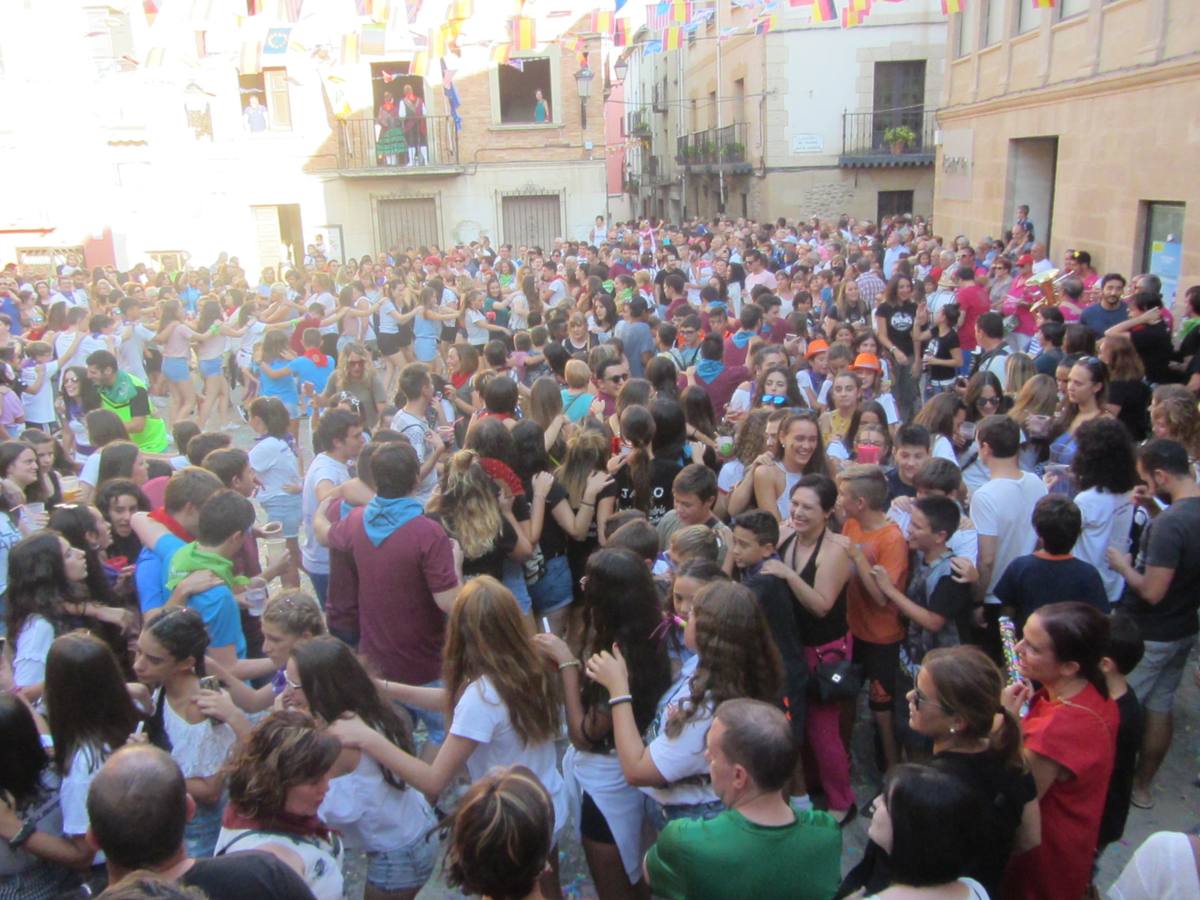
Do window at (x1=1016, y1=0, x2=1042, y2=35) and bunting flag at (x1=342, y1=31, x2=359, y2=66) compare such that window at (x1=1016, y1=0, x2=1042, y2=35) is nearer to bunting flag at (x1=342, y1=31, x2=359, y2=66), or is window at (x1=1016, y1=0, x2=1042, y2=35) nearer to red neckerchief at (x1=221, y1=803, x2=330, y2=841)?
bunting flag at (x1=342, y1=31, x2=359, y2=66)

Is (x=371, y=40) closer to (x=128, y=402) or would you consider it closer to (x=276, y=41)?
(x=276, y=41)

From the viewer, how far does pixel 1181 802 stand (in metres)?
4.05

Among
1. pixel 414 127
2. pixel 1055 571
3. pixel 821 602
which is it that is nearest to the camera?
pixel 1055 571

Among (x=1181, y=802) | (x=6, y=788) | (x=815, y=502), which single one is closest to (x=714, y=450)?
(x=815, y=502)

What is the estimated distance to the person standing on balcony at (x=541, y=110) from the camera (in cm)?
2342

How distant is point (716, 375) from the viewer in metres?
6.65

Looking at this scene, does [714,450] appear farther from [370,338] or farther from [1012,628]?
[370,338]

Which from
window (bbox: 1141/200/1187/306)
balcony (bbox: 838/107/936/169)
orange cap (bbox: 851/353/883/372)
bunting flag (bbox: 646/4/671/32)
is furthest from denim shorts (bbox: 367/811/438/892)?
balcony (bbox: 838/107/936/169)

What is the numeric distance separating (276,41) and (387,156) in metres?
9.03

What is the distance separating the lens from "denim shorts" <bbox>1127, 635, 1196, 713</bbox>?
3775mm

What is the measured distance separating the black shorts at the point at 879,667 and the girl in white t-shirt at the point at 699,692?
1.24m

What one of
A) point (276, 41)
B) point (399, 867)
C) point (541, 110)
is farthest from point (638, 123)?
point (399, 867)

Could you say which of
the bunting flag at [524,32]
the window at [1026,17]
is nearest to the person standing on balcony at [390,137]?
the bunting flag at [524,32]

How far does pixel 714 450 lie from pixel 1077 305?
15.9 ft
